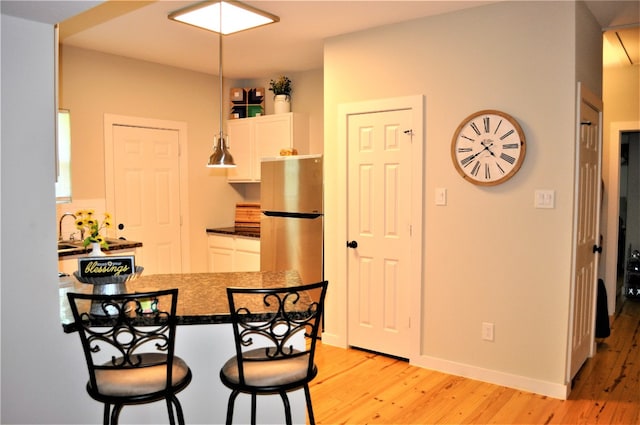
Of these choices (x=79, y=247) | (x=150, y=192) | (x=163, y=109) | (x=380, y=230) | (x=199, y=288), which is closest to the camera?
(x=199, y=288)

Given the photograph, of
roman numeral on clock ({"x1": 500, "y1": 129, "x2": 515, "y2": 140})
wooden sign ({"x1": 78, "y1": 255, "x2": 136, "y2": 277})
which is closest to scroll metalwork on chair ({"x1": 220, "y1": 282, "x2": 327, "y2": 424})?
wooden sign ({"x1": 78, "y1": 255, "x2": 136, "y2": 277})

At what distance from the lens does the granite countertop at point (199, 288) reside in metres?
2.02

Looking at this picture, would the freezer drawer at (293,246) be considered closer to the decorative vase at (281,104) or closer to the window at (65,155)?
A: the decorative vase at (281,104)

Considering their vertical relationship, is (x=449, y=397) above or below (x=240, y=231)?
below

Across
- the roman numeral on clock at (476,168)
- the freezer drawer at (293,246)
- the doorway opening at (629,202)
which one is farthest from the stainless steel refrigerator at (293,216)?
the doorway opening at (629,202)

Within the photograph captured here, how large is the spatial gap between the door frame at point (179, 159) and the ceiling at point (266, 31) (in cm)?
60

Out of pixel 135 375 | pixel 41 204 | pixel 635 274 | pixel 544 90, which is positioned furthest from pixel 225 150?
pixel 635 274

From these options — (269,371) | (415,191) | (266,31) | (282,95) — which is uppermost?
(266,31)

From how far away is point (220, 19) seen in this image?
339 centimetres

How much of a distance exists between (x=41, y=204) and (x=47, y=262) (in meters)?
0.22

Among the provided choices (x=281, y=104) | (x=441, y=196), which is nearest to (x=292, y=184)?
(x=281, y=104)

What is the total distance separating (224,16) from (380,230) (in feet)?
6.26

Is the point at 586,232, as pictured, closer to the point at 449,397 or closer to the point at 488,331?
the point at 488,331

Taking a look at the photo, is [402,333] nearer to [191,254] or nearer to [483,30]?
[483,30]
